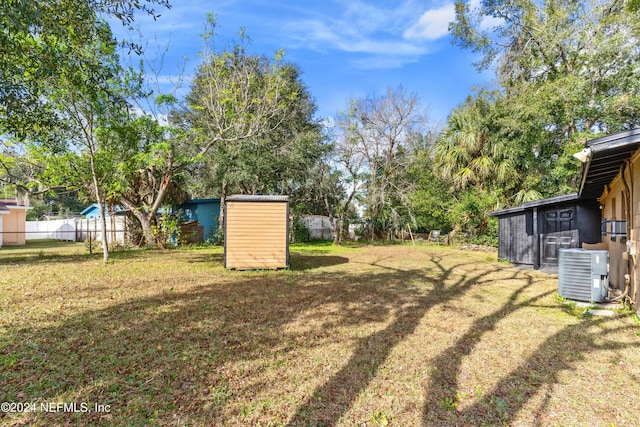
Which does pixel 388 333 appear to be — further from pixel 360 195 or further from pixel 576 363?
pixel 360 195

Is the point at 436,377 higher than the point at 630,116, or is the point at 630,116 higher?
the point at 630,116

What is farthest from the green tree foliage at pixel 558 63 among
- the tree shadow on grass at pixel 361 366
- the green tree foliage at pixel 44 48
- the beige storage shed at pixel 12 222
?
the beige storage shed at pixel 12 222

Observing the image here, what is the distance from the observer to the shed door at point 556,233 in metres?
8.62

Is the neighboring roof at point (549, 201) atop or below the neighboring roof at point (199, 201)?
below

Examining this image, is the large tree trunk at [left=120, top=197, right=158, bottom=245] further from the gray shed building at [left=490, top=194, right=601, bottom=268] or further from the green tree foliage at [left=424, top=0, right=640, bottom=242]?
the green tree foliage at [left=424, top=0, right=640, bottom=242]

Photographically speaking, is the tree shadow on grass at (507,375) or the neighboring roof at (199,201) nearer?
the tree shadow on grass at (507,375)

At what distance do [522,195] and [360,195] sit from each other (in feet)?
28.0

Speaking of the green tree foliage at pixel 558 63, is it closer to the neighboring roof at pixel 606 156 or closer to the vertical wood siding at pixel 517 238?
the vertical wood siding at pixel 517 238

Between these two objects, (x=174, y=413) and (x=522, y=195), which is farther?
(x=522, y=195)

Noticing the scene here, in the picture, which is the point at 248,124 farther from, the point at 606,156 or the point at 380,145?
the point at 606,156

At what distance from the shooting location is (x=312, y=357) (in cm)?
339

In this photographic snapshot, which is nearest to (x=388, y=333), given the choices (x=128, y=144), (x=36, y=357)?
(x=36, y=357)

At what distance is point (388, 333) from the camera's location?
4129 millimetres

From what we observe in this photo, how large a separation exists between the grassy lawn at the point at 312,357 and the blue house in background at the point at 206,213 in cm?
1139
